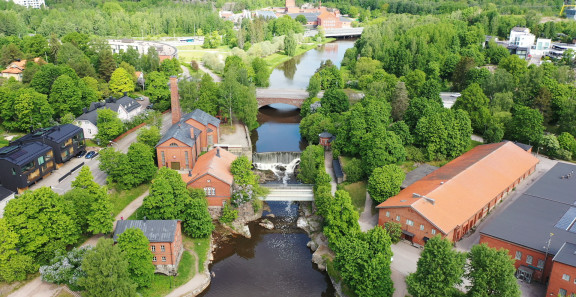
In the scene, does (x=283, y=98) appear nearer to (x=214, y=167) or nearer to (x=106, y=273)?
(x=214, y=167)

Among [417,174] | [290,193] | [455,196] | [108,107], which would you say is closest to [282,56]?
[108,107]

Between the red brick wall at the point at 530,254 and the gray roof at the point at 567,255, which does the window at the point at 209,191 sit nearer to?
the red brick wall at the point at 530,254

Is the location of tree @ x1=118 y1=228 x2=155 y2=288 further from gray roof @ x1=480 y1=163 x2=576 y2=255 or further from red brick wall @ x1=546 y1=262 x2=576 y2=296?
red brick wall @ x1=546 y1=262 x2=576 y2=296

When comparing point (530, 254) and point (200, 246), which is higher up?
point (530, 254)

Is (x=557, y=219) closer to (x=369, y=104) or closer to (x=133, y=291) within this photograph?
(x=369, y=104)

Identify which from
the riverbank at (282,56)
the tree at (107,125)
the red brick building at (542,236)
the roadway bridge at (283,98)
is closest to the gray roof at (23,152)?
the tree at (107,125)

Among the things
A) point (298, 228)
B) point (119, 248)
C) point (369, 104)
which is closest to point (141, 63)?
point (369, 104)
